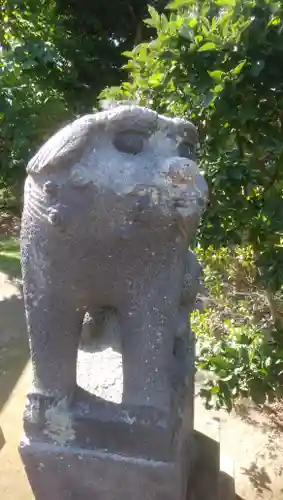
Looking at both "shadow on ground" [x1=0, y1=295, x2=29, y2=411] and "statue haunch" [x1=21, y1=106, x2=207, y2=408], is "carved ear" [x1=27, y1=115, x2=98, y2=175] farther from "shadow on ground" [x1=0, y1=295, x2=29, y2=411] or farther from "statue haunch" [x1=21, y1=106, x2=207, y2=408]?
"shadow on ground" [x1=0, y1=295, x2=29, y2=411]

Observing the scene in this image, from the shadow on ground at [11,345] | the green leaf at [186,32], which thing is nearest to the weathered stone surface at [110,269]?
the green leaf at [186,32]

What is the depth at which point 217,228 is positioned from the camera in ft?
6.39

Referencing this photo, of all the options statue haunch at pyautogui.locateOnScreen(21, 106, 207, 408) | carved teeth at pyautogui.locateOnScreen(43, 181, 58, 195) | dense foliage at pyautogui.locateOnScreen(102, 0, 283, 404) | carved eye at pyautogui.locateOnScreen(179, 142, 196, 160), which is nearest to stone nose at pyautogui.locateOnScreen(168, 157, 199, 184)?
statue haunch at pyautogui.locateOnScreen(21, 106, 207, 408)

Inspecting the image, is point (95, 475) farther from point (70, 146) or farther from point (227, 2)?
point (227, 2)

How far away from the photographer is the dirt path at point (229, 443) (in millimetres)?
2014

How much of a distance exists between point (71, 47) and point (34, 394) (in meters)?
3.47

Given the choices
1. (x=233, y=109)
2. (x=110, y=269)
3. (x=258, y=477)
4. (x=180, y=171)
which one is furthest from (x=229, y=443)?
(x=180, y=171)

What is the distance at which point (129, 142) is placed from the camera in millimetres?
1070

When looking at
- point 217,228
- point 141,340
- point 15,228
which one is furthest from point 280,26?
point 15,228

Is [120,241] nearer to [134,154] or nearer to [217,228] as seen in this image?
[134,154]

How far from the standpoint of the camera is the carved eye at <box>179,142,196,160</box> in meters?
1.17

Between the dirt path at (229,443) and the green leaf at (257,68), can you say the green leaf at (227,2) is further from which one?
the dirt path at (229,443)

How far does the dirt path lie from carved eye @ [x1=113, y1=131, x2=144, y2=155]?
4.51 feet

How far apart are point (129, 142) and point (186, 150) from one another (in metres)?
0.18
